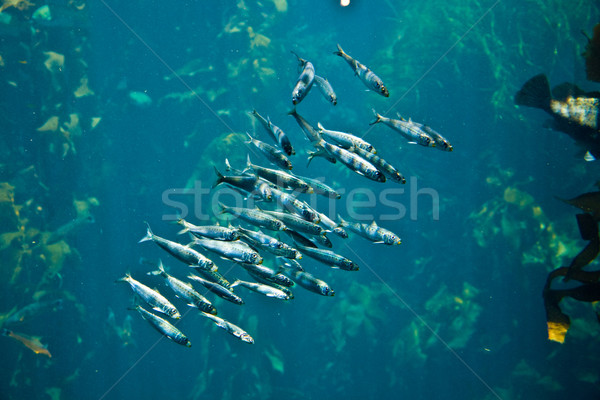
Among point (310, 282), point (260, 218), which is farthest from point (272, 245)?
point (310, 282)

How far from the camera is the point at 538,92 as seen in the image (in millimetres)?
4359

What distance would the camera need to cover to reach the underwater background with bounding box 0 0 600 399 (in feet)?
36.0

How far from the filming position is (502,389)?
11.2 m

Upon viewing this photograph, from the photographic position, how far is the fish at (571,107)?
13.5ft

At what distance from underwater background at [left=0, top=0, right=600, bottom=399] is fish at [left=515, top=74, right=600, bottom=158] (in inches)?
292

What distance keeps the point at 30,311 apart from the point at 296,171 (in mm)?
10752

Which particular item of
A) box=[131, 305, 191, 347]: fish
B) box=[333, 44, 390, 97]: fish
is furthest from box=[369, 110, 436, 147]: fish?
box=[131, 305, 191, 347]: fish

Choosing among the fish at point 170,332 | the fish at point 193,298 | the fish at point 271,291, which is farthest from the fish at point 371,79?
the fish at point 170,332

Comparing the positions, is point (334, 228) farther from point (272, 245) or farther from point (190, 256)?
point (190, 256)

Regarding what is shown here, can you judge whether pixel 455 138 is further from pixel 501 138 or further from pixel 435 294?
pixel 435 294

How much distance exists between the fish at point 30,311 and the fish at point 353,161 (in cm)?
1176

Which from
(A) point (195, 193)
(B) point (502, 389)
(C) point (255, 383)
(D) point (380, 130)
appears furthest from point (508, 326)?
(A) point (195, 193)

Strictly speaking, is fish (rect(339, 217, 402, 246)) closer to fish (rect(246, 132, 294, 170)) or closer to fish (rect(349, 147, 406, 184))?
fish (rect(349, 147, 406, 184))

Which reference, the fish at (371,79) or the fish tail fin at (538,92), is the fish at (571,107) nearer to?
the fish tail fin at (538,92)
